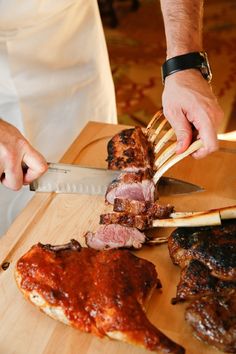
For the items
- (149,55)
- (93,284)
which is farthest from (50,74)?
(149,55)

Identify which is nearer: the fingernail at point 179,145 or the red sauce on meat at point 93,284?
the red sauce on meat at point 93,284

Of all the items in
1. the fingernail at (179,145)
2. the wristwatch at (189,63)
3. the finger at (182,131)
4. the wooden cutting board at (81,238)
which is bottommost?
the wooden cutting board at (81,238)

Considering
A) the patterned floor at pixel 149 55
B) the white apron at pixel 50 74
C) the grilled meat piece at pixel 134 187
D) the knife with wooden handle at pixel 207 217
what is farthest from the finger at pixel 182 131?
the patterned floor at pixel 149 55

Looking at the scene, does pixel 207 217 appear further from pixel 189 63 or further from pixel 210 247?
pixel 189 63

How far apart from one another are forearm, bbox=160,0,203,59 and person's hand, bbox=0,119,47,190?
780mm

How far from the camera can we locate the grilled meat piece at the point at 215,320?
1.38m

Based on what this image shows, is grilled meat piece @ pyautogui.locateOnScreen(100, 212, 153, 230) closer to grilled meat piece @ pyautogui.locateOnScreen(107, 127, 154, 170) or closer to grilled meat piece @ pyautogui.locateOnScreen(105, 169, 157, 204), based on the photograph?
grilled meat piece @ pyautogui.locateOnScreen(105, 169, 157, 204)

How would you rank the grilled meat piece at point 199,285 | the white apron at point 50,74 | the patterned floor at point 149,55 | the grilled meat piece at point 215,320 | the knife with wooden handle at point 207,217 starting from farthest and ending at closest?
the patterned floor at point 149,55 < the white apron at point 50,74 < the knife with wooden handle at point 207,217 < the grilled meat piece at point 199,285 < the grilled meat piece at point 215,320

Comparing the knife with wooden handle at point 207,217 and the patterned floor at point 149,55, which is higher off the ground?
the knife with wooden handle at point 207,217

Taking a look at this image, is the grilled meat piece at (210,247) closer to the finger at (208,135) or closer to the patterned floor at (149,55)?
the finger at (208,135)

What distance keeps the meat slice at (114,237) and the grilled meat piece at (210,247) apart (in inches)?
5.3

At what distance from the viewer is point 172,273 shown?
169 cm

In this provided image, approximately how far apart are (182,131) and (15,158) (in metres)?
0.67

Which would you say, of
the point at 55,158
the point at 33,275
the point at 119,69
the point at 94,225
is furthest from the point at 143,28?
the point at 33,275
